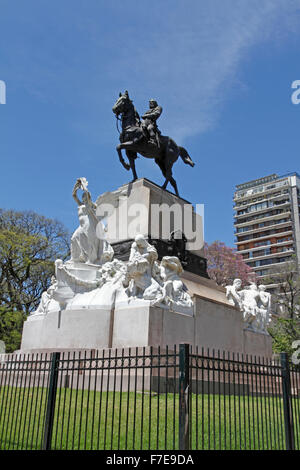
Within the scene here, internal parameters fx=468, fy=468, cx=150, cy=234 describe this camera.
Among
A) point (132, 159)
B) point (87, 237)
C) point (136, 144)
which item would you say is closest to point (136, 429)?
point (87, 237)

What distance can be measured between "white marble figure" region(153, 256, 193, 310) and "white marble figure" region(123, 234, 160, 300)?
0.29 m

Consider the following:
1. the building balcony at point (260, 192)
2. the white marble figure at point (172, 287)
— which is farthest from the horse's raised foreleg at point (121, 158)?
the building balcony at point (260, 192)

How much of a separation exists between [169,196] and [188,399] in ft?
42.8

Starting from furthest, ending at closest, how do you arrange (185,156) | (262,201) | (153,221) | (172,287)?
(262,201) → (185,156) → (153,221) → (172,287)

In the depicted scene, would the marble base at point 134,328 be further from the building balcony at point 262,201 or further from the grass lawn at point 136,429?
the building balcony at point 262,201

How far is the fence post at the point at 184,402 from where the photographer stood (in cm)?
527

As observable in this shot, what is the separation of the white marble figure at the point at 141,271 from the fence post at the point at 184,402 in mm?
6874

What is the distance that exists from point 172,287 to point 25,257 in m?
20.0

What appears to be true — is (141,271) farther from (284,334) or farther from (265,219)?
(265,219)

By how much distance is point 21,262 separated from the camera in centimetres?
3167

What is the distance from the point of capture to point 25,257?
31031 mm

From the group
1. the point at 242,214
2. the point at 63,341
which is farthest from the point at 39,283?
the point at 242,214

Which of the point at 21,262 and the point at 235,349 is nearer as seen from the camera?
the point at 235,349

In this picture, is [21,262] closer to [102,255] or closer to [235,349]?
[102,255]
